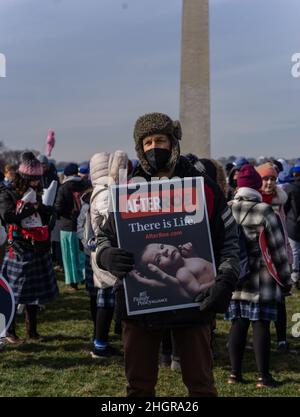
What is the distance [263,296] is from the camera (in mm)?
4406

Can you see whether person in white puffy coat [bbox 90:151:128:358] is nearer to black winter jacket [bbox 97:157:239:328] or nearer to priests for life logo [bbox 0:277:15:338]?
priests for life logo [bbox 0:277:15:338]

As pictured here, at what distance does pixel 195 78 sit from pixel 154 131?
580 inches

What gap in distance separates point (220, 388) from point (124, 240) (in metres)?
2.14

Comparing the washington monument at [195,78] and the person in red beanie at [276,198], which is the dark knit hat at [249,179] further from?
the washington monument at [195,78]

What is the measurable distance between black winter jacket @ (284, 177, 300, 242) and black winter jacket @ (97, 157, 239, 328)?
18.4ft

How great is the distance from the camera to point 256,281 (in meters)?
4.43

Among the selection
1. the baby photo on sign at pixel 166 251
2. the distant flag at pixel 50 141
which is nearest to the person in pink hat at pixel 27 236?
the baby photo on sign at pixel 166 251

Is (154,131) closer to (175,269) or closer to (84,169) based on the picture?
(175,269)

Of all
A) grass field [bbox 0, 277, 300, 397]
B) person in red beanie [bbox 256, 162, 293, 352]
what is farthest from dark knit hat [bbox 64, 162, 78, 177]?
person in red beanie [bbox 256, 162, 293, 352]

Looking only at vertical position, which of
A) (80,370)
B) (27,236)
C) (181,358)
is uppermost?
(27,236)

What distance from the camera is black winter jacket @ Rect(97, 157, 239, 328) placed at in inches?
108

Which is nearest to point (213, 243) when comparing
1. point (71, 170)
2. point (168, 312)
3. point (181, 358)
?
point (168, 312)

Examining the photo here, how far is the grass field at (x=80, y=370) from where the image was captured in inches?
172
